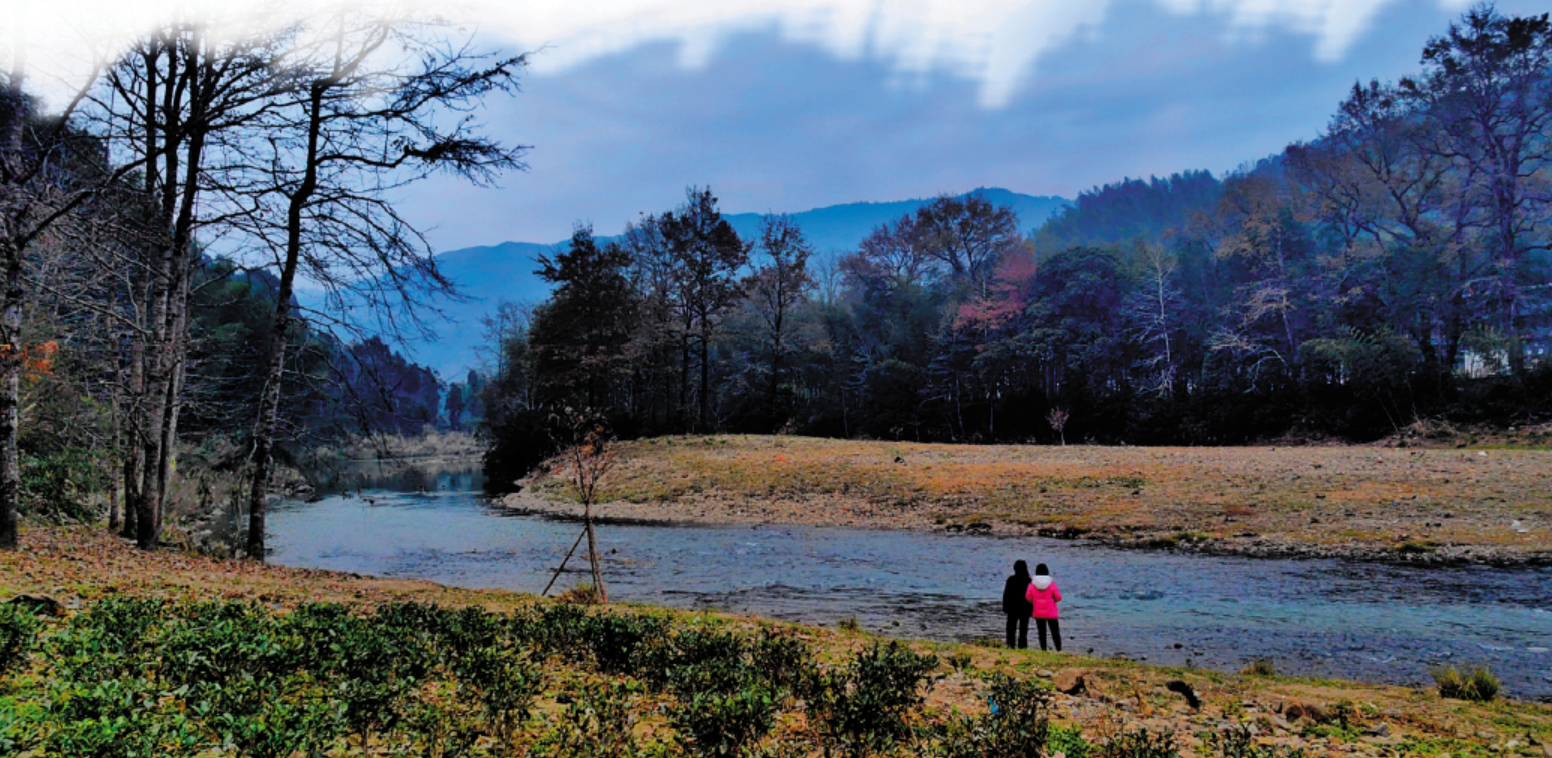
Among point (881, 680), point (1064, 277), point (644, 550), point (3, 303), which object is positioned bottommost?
point (644, 550)

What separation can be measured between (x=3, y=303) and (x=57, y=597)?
477 cm

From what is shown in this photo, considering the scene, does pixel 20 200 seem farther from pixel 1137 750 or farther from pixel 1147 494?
pixel 1147 494

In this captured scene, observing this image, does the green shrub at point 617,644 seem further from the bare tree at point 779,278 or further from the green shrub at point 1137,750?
the bare tree at point 779,278

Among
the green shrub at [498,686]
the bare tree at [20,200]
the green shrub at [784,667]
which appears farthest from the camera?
the bare tree at [20,200]

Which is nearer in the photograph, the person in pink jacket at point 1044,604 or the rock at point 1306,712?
the rock at point 1306,712

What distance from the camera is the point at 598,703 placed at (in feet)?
14.9

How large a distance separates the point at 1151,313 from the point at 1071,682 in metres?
47.3

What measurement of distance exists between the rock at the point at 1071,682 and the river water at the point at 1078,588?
9.97 feet

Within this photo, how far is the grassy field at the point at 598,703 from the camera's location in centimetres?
413

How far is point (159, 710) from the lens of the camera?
4242 mm

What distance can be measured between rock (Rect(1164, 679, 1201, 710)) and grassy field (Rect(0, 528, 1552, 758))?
3cm

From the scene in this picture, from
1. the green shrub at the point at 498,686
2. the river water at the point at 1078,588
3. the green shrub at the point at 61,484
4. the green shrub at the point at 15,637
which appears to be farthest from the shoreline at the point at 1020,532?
the green shrub at the point at 15,637

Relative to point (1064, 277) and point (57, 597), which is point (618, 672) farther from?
point (1064, 277)

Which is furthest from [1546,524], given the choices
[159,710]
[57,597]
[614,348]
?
[614,348]
